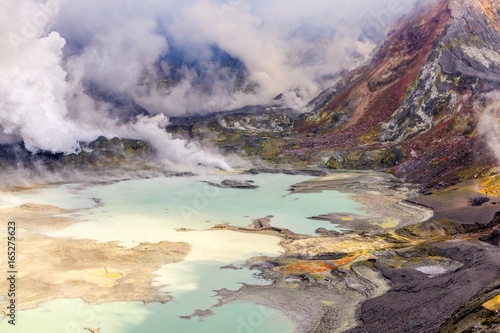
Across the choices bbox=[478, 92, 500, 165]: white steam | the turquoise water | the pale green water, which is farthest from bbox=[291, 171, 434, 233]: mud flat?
the turquoise water

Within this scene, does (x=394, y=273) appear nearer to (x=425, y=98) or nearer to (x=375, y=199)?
(x=375, y=199)

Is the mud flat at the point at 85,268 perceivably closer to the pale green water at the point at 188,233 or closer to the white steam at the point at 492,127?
the pale green water at the point at 188,233

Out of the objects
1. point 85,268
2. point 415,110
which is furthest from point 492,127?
point 85,268

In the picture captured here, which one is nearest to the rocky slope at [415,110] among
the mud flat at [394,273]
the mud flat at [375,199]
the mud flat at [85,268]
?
the mud flat at [375,199]

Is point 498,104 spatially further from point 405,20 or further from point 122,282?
point 405,20

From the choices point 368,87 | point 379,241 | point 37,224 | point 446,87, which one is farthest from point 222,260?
point 368,87

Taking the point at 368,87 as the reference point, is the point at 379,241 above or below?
below

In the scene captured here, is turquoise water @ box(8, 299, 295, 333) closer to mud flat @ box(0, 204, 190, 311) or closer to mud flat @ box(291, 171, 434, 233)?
mud flat @ box(0, 204, 190, 311)
